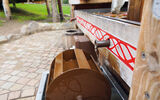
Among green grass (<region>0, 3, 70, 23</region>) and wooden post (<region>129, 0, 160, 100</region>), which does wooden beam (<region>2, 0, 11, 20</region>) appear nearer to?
green grass (<region>0, 3, 70, 23</region>)

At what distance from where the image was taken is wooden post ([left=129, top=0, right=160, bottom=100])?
554mm

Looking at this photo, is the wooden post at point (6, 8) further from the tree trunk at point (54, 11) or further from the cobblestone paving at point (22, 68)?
the cobblestone paving at point (22, 68)

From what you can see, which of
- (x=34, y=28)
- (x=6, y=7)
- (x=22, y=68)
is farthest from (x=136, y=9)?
(x=6, y=7)

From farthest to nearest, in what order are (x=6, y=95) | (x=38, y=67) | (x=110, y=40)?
(x=38, y=67) → (x=6, y=95) → (x=110, y=40)

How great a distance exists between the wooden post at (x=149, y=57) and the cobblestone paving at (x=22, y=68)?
251 centimetres

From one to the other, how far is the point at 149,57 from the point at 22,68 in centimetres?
396

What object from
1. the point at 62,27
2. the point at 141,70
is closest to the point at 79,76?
the point at 141,70

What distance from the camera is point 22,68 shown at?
3.80 m

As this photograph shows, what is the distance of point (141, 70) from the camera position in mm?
689

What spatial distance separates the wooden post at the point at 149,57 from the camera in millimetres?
554

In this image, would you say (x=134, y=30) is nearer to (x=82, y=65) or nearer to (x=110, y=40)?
(x=110, y=40)

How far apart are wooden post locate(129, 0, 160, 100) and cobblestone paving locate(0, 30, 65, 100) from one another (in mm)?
2512

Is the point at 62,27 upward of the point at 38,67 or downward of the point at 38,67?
upward

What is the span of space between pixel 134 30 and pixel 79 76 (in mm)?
887
